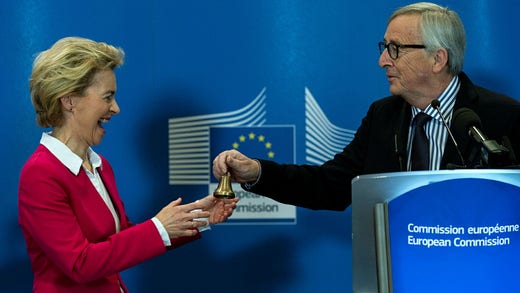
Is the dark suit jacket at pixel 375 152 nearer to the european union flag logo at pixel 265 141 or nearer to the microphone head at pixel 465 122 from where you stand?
the european union flag logo at pixel 265 141

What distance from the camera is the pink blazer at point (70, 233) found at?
2.19 metres

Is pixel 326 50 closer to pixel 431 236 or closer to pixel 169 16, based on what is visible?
pixel 169 16

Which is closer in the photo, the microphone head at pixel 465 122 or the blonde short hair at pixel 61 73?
the microphone head at pixel 465 122

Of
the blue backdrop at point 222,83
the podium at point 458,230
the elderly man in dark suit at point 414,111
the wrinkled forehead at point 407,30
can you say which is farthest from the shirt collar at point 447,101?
the podium at point 458,230

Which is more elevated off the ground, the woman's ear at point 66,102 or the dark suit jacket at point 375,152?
the woman's ear at point 66,102

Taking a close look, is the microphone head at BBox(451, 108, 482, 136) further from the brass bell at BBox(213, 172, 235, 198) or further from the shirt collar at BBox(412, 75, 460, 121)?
the brass bell at BBox(213, 172, 235, 198)

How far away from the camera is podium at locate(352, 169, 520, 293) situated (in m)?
1.41

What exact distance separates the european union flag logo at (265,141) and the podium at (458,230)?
1.67 m

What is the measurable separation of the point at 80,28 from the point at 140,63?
0.30m

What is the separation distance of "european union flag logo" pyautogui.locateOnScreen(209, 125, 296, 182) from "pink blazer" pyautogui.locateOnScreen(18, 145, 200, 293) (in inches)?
34.7

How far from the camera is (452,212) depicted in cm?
142

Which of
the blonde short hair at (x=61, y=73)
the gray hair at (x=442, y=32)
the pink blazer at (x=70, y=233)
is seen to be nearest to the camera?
the pink blazer at (x=70, y=233)

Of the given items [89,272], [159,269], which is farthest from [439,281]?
[159,269]

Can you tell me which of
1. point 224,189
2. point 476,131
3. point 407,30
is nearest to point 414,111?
point 407,30
